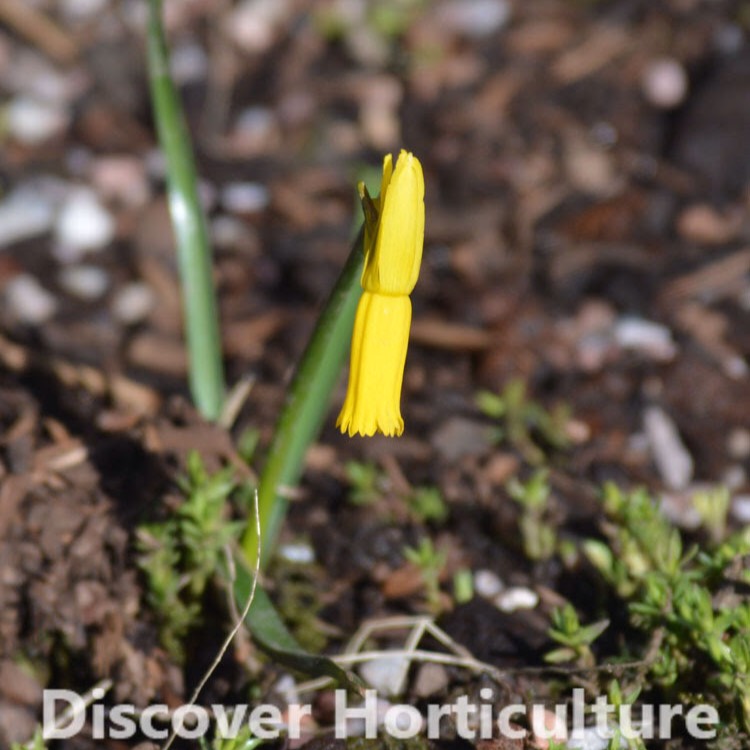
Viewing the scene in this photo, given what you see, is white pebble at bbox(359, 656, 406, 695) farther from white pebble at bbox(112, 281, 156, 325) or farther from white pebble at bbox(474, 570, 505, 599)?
white pebble at bbox(112, 281, 156, 325)

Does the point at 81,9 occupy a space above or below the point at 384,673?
above

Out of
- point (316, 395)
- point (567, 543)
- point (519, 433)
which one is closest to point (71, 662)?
point (316, 395)

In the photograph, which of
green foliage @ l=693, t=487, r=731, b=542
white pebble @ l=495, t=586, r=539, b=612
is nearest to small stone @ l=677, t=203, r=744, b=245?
green foliage @ l=693, t=487, r=731, b=542

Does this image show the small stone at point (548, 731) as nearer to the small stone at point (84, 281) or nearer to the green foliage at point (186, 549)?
the green foliage at point (186, 549)

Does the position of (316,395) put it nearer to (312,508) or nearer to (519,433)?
(312,508)

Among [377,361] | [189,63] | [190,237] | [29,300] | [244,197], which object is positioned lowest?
[377,361]

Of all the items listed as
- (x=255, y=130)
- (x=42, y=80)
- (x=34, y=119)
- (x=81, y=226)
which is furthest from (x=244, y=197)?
(x=42, y=80)

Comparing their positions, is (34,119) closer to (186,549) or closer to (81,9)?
(81,9)
